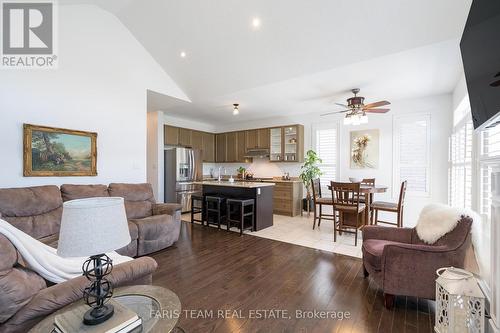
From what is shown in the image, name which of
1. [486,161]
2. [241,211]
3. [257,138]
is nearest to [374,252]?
[486,161]

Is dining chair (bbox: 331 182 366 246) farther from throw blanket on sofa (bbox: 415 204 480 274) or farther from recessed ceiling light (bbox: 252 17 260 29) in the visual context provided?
recessed ceiling light (bbox: 252 17 260 29)

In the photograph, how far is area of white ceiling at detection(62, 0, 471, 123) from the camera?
2633 mm

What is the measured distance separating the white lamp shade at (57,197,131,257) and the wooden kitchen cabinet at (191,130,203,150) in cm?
621

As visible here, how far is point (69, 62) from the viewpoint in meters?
3.40

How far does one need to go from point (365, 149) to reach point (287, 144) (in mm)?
2077

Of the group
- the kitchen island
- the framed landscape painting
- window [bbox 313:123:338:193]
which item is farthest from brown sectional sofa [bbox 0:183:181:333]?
window [bbox 313:123:338:193]

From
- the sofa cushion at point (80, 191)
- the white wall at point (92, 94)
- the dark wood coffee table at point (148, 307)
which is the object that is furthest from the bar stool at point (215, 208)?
the dark wood coffee table at point (148, 307)

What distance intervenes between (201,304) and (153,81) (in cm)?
410

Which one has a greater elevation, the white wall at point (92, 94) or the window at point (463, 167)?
the white wall at point (92, 94)

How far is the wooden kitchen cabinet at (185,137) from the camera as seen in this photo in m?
6.70

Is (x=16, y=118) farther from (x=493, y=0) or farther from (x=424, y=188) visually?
(x=424, y=188)

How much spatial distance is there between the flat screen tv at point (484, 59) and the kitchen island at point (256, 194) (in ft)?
10.9

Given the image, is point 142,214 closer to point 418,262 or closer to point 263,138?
point 418,262

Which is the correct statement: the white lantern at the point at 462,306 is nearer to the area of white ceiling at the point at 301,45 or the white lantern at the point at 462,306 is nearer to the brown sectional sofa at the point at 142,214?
the area of white ceiling at the point at 301,45
